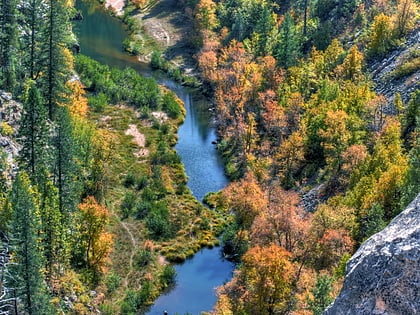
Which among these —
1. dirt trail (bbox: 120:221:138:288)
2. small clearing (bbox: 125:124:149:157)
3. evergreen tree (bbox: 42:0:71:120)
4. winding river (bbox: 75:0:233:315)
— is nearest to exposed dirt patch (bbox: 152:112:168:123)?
winding river (bbox: 75:0:233:315)

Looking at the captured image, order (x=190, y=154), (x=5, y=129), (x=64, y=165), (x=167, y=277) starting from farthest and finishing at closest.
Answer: (x=190, y=154) → (x=5, y=129) → (x=167, y=277) → (x=64, y=165)

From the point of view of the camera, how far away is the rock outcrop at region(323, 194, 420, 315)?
69.0 feet

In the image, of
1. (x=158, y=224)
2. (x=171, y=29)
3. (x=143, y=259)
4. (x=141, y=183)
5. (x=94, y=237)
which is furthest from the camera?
(x=171, y=29)

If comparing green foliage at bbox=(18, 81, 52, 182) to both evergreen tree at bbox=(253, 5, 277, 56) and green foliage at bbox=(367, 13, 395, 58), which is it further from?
evergreen tree at bbox=(253, 5, 277, 56)

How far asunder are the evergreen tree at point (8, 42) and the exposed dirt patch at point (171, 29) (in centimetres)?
5817

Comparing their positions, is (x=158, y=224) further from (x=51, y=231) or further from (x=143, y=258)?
(x=51, y=231)

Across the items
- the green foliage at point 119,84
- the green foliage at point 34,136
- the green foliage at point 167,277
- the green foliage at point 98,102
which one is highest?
the green foliage at point 119,84

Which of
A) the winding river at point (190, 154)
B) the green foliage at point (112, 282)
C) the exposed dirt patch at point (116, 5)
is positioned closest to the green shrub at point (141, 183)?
the winding river at point (190, 154)

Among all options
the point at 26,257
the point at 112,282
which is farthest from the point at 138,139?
the point at 26,257

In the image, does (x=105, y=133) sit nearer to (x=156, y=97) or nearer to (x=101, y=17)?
(x=156, y=97)

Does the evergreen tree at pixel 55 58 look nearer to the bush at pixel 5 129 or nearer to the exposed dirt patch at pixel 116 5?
the bush at pixel 5 129

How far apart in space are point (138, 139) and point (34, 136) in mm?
42385

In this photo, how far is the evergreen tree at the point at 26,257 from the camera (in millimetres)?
47812

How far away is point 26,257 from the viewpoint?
1905 inches
